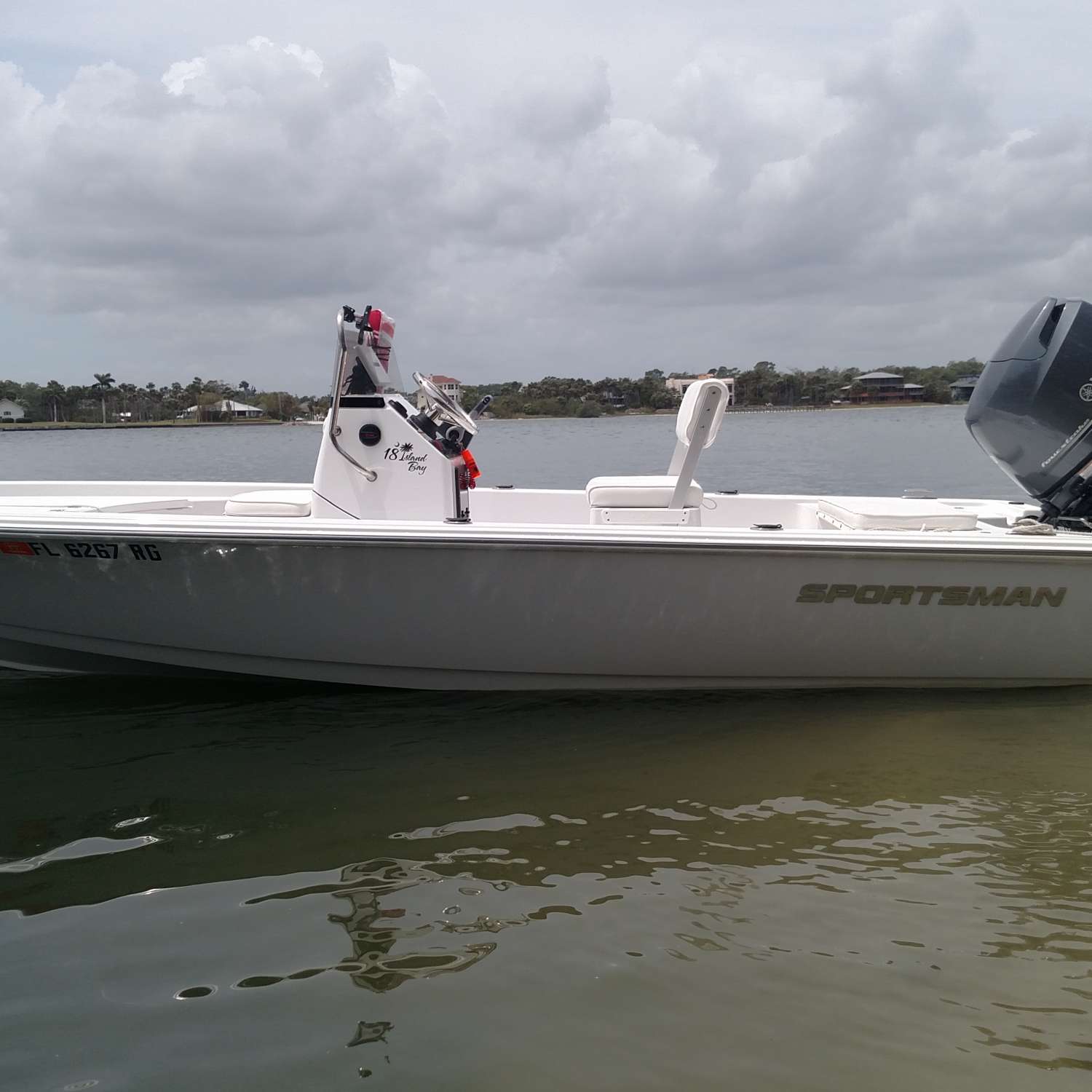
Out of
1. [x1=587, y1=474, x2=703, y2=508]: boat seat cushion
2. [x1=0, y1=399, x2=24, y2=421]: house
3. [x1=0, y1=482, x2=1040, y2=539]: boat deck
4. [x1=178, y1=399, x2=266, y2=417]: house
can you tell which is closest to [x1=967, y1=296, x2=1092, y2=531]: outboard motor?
[x1=0, y1=482, x2=1040, y2=539]: boat deck

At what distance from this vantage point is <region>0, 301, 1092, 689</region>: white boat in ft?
12.8

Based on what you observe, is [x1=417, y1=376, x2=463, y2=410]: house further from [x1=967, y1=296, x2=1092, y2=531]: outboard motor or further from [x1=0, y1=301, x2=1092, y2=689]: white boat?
[x1=967, y1=296, x2=1092, y2=531]: outboard motor

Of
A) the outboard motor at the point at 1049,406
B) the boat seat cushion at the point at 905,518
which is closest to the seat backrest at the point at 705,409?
the boat seat cushion at the point at 905,518

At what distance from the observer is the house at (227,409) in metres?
58.7

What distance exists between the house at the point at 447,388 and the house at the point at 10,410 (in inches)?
2805

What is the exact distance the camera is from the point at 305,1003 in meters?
2.30

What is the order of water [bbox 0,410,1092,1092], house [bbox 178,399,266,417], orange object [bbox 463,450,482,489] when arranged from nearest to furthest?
water [bbox 0,410,1092,1092] → orange object [bbox 463,450,482,489] → house [bbox 178,399,266,417]

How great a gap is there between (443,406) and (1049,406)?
114 inches

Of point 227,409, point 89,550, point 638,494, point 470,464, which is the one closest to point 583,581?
point 638,494

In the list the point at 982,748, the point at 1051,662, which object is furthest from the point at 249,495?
the point at 1051,662

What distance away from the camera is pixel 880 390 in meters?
60.8

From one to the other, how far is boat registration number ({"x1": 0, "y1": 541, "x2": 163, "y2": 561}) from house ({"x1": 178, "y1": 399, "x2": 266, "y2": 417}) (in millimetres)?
55558

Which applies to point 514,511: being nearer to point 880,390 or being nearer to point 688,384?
point 688,384

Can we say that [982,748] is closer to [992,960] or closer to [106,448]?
[992,960]
